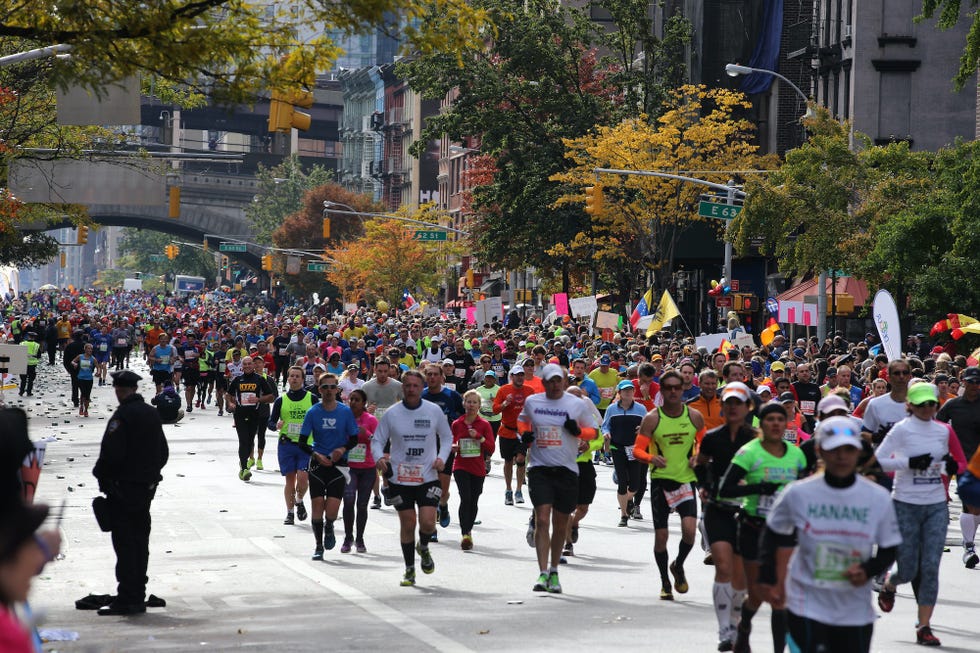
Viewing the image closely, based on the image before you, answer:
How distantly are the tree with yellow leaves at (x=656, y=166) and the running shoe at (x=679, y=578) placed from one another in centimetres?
3567

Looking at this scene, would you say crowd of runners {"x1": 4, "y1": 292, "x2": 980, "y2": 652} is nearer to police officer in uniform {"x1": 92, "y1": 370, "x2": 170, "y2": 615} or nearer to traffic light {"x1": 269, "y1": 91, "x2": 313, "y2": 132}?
police officer in uniform {"x1": 92, "y1": 370, "x2": 170, "y2": 615}

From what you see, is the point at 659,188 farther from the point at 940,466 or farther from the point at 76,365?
the point at 940,466

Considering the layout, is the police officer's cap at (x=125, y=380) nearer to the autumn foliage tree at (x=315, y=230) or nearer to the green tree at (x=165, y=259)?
the autumn foliage tree at (x=315, y=230)

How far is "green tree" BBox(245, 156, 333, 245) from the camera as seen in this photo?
128 meters

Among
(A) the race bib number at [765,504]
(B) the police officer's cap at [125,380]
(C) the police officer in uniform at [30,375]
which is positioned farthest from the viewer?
(C) the police officer in uniform at [30,375]

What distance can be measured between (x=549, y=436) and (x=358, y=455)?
296 cm

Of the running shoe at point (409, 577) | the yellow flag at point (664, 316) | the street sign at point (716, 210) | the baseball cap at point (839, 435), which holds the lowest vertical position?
the running shoe at point (409, 577)

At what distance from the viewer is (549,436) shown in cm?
1289

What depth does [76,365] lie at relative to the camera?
33.5 metres

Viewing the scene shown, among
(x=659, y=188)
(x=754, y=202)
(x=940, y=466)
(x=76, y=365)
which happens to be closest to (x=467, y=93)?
(x=659, y=188)

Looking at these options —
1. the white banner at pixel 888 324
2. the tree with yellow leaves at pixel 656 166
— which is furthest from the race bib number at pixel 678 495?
the tree with yellow leaves at pixel 656 166

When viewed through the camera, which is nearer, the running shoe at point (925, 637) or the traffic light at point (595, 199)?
the running shoe at point (925, 637)

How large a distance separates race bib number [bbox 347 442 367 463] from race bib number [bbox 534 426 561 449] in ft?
9.34

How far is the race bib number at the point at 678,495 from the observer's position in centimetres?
1215
